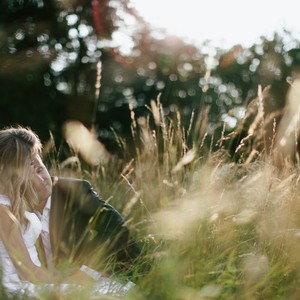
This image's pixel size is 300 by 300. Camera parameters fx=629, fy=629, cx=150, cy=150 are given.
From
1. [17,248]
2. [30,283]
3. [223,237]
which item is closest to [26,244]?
[17,248]

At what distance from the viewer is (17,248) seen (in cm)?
328

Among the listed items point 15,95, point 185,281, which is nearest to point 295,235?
point 185,281

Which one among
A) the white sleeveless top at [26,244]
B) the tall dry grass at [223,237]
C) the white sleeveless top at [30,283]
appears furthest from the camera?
the white sleeveless top at [26,244]

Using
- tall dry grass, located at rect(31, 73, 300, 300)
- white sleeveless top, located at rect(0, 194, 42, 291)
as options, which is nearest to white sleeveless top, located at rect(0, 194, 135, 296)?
white sleeveless top, located at rect(0, 194, 42, 291)

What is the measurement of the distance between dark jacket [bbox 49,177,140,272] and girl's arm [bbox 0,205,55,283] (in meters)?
0.33

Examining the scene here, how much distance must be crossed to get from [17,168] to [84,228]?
0.57 m

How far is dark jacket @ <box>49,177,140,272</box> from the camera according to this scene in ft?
11.9

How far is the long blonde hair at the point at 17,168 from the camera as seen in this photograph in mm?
3486

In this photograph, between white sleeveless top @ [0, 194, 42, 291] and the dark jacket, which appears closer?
white sleeveless top @ [0, 194, 42, 291]

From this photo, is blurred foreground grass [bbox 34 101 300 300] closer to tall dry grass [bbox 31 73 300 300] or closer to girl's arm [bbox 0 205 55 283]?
tall dry grass [bbox 31 73 300 300]

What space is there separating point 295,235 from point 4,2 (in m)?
10.5

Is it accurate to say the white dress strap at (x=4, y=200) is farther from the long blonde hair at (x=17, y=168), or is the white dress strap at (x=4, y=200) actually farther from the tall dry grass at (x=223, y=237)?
the tall dry grass at (x=223, y=237)

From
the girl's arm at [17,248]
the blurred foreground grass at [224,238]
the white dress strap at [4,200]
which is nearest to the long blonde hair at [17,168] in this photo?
the white dress strap at [4,200]

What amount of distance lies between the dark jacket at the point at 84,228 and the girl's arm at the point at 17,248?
1.09ft
